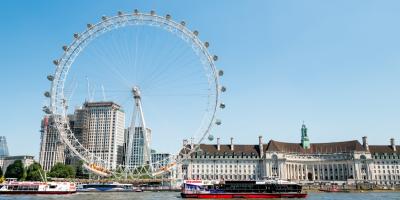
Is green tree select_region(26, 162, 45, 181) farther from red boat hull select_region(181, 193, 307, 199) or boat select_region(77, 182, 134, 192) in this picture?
red boat hull select_region(181, 193, 307, 199)

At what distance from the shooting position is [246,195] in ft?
238

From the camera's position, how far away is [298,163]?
15250 cm

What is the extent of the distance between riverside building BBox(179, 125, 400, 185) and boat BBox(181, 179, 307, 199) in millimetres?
71048

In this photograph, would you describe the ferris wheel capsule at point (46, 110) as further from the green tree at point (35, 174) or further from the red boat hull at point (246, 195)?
the green tree at point (35, 174)

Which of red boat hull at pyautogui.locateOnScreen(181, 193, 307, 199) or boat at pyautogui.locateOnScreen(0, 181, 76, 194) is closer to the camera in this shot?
red boat hull at pyautogui.locateOnScreen(181, 193, 307, 199)

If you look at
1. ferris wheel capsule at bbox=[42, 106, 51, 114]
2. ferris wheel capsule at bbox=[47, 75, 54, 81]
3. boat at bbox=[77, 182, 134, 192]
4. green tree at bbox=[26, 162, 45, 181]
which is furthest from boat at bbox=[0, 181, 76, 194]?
green tree at bbox=[26, 162, 45, 181]

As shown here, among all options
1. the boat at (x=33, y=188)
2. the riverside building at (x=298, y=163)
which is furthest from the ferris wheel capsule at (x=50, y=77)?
the riverside building at (x=298, y=163)

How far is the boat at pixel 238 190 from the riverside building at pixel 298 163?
7105 centimetres

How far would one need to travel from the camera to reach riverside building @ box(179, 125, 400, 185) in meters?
144

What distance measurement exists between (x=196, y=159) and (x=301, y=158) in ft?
130

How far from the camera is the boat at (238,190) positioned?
236 feet

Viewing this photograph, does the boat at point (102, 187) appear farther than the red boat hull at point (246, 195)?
Yes

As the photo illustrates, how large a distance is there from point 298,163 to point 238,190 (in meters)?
84.8

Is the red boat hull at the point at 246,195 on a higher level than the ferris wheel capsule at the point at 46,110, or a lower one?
lower
